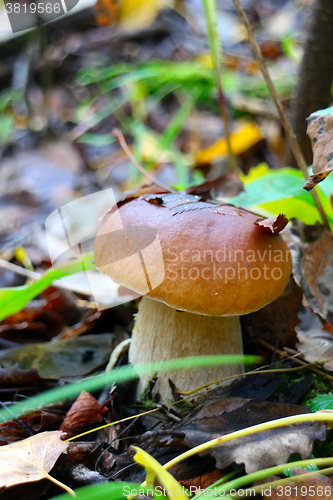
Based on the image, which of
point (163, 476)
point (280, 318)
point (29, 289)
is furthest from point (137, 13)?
point (163, 476)

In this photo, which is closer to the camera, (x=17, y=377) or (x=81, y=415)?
(x=81, y=415)

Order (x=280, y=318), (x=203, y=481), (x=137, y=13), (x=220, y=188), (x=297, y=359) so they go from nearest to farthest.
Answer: (x=203, y=481), (x=297, y=359), (x=280, y=318), (x=220, y=188), (x=137, y=13)

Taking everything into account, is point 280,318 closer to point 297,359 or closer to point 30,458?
point 297,359

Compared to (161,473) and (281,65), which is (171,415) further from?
(281,65)

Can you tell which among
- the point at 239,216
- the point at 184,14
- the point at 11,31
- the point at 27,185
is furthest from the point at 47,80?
the point at 239,216

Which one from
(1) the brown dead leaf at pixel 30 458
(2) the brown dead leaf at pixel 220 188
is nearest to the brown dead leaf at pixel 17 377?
(1) the brown dead leaf at pixel 30 458

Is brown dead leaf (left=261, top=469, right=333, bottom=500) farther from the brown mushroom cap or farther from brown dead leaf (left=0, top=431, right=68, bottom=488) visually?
brown dead leaf (left=0, top=431, right=68, bottom=488)

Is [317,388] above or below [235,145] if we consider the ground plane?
below

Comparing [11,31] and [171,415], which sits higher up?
[11,31]
